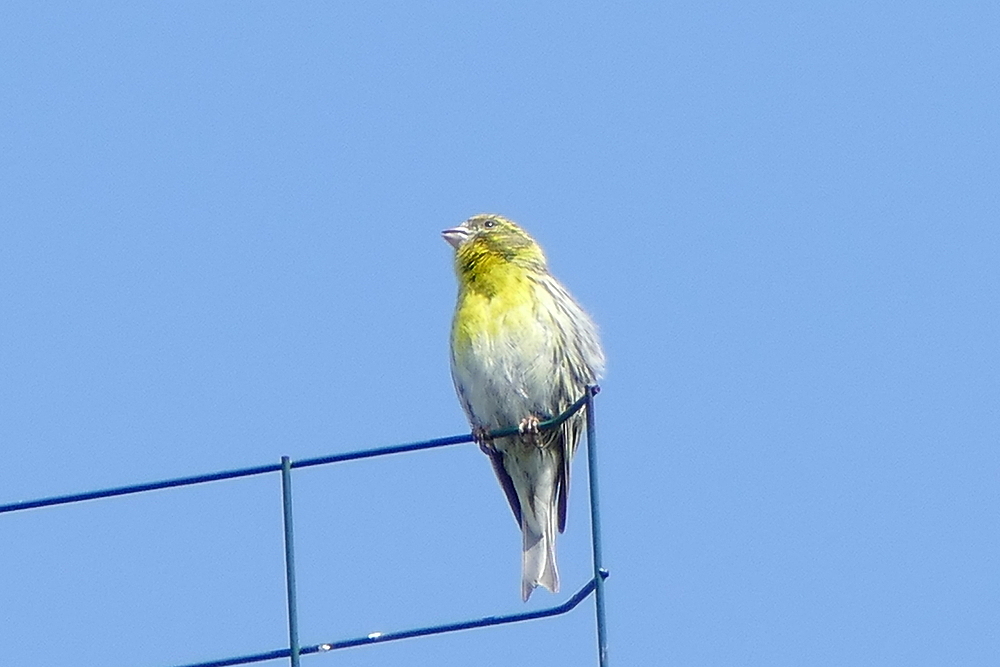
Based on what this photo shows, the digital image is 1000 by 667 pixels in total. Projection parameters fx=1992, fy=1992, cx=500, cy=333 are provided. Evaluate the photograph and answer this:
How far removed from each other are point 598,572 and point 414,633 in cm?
55

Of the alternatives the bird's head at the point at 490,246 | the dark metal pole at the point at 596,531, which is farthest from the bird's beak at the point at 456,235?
the dark metal pole at the point at 596,531

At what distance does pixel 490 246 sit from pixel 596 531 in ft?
14.5

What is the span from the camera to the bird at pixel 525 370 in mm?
9039

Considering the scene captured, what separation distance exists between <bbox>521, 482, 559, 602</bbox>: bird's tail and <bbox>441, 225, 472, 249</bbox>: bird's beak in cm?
131

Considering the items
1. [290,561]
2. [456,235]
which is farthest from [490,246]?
[290,561]

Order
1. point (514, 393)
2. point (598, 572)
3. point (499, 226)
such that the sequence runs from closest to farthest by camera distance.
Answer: point (598, 572) → point (514, 393) → point (499, 226)

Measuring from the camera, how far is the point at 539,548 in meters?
9.20

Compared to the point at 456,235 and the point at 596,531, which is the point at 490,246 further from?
the point at 596,531

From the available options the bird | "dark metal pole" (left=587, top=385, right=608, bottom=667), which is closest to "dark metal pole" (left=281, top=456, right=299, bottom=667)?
"dark metal pole" (left=587, top=385, right=608, bottom=667)

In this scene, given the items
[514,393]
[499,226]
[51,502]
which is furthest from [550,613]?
[499,226]

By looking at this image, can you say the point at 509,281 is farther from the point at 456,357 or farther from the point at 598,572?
the point at 598,572

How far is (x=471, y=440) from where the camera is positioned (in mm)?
5492

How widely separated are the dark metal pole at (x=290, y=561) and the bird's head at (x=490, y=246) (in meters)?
3.97

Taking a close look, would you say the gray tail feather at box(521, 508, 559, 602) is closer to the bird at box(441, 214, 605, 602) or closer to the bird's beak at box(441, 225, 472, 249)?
the bird at box(441, 214, 605, 602)
